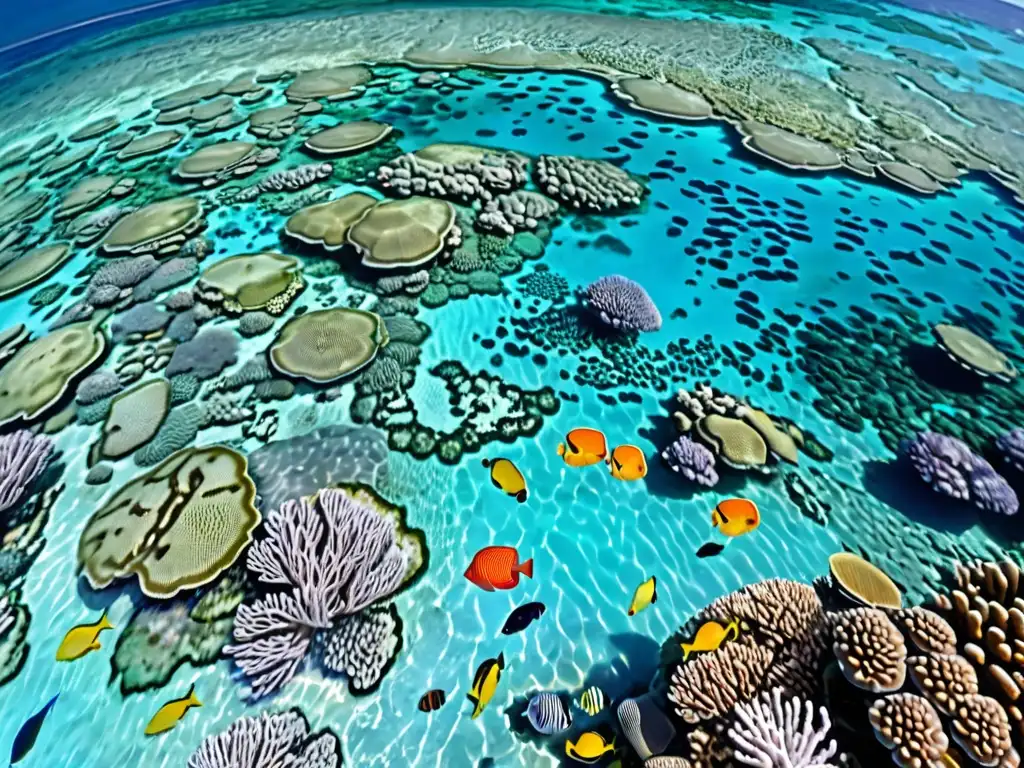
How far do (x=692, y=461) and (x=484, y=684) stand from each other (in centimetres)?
264

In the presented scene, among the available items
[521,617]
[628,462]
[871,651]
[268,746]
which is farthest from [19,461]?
[871,651]

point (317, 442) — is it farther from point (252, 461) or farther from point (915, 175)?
point (915, 175)

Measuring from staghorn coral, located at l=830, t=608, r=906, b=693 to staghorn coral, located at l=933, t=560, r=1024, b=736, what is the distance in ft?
1.25

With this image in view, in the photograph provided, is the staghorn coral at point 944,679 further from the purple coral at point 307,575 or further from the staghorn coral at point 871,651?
the purple coral at point 307,575

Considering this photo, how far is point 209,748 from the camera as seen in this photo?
11.2ft

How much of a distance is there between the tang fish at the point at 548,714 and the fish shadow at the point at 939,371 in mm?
5444

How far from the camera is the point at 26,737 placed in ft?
Answer: 12.0

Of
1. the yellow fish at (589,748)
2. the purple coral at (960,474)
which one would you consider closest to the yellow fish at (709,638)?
the yellow fish at (589,748)

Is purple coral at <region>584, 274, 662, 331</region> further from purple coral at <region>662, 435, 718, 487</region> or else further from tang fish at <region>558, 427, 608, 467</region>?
tang fish at <region>558, 427, 608, 467</region>

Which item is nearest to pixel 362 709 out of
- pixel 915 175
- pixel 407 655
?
pixel 407 655

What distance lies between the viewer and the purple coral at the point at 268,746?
3.34 m

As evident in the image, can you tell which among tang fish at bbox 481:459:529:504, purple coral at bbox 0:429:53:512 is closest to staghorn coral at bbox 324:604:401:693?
tang fish at bbox 481:459:529:504

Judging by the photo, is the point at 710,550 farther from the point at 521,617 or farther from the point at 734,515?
the point at 521,617

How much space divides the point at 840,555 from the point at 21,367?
8520 mm
